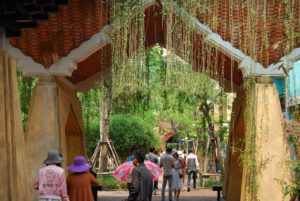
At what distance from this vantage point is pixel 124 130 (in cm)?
2048

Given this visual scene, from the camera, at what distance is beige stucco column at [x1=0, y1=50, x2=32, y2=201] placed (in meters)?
6.23

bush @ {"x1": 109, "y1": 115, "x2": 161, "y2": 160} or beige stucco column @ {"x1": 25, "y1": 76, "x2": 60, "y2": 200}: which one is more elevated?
beige stucco column @ {"x1": 25, "y1": 76, "x2": 60, "y2": 200}

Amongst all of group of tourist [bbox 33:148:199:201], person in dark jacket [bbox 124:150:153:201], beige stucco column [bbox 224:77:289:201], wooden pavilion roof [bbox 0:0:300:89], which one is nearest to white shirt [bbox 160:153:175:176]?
beige stucco column [bbox 224:77:289:201]

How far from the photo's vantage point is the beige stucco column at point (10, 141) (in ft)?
20.4

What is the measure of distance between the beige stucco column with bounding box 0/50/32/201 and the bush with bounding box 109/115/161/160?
44.3 ft

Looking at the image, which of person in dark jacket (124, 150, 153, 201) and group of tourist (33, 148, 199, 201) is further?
person in dark jacket (124, 150, 153, 201)

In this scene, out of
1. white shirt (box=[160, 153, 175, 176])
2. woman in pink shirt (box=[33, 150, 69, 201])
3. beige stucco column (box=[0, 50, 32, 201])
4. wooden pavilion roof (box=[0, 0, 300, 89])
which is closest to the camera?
woman in pink shirt (box=[33, 150, 69, 201])

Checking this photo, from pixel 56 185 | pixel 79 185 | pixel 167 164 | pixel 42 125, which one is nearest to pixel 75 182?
pixel 79 185

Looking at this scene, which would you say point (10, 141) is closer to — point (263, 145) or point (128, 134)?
point (263, 145)

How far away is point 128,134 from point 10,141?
1403 cm

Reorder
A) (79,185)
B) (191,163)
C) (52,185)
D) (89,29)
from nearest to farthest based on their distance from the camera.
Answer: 1. (52,185)
2. (79,185)
3. (89,29)
4. (191,163)

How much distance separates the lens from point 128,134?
20297mm

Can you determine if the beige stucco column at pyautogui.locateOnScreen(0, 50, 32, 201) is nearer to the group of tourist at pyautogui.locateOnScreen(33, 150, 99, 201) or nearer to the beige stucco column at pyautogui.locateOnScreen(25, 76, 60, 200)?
the group of tourist at pyautogui.locateOnScreen(33, 150, 99, 201)

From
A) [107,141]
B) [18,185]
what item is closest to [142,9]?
[18,185]
